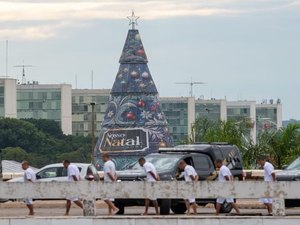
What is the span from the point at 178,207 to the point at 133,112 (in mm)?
60128

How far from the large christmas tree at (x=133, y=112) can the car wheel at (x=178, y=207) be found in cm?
5595

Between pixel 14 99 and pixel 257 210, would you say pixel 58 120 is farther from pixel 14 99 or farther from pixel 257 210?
pixel 257 210

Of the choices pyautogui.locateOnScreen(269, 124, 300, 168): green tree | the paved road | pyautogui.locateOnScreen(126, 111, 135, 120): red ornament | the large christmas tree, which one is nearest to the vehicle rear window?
the paved road

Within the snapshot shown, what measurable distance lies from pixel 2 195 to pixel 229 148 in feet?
40.8

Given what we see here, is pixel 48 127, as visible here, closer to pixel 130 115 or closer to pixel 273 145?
pixel 130 115

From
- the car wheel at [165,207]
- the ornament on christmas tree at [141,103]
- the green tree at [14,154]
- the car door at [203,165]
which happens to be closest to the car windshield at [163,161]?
the car door at [203,165]

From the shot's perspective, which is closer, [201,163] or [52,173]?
[201,163]

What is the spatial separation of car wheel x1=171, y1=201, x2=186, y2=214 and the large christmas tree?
5595cm

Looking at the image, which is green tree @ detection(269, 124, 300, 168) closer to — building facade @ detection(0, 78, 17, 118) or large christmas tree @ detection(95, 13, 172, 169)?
large christmas tree @ detection(95, 13, 172, 169)

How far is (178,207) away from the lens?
3425cm

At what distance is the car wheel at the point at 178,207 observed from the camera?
34.0m

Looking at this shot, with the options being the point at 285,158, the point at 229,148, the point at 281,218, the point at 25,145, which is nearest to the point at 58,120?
the point at 25,145

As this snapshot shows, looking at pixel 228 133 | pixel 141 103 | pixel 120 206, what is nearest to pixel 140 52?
pixel 141 103

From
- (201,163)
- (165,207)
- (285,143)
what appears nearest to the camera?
(165,207)
